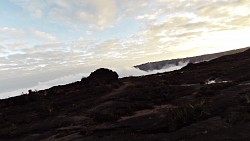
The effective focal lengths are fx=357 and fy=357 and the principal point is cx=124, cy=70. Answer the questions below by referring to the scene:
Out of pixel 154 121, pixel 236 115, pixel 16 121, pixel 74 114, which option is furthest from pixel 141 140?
pixel 16 121

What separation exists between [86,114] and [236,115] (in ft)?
45.9

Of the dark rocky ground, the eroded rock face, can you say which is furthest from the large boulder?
the dark rocky ground

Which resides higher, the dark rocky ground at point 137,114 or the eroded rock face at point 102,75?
the eroded rock face at point 102,75

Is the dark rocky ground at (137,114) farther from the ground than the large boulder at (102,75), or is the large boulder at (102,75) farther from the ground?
the large boulder at (102,75)

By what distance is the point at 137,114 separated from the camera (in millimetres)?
27547

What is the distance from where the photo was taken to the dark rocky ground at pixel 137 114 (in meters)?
20.1

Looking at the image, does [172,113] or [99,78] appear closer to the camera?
[172,113]

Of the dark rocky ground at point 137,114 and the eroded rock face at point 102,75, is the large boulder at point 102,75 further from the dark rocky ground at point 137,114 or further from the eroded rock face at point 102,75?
the dark rocky ground at point 137,114

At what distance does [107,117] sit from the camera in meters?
26.8

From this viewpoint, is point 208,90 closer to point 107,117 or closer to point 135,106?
point 135,106

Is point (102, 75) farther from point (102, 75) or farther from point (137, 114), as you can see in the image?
point (137, 114)

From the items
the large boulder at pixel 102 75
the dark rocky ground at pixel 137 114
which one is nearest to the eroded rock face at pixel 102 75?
the large boulder at pixel 102 75

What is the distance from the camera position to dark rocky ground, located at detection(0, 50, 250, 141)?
2006 cm

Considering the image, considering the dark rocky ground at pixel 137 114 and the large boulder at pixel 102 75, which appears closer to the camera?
the dark rocky ground at pixel 137 114
